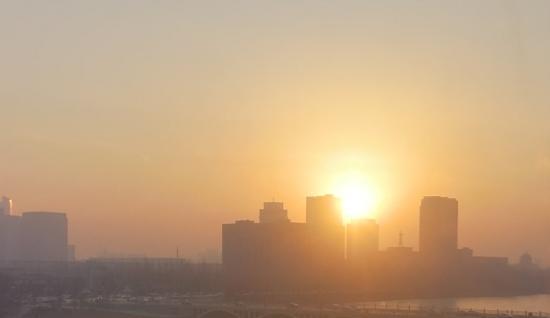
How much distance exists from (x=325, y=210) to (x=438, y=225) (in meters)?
19.4

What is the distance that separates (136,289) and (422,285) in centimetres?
2976

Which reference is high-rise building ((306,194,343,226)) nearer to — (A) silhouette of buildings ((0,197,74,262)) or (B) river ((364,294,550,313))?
(B) river ((364,294,550,313))

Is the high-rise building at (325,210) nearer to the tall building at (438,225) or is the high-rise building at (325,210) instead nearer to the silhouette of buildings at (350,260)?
the silhouette of buildings at (350,260)

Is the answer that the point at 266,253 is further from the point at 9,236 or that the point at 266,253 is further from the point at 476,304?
the point at 9,236

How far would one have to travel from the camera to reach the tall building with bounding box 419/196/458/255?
102750 millimetres

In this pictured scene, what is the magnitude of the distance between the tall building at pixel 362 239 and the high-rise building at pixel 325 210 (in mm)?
4285

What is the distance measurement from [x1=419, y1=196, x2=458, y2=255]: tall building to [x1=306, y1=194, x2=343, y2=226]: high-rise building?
16.5 m

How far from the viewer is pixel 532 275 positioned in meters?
99.4

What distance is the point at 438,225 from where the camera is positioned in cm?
10375

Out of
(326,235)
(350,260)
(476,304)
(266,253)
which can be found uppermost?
(326,235)

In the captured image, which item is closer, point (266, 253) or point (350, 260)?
point (266, 253)

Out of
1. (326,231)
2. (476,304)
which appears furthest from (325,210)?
(476,304)

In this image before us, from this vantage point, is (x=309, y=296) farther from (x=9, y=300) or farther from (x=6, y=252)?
(x=6, y=252)

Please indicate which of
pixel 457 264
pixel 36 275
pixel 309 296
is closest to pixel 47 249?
pixel 36 275
